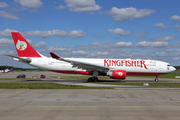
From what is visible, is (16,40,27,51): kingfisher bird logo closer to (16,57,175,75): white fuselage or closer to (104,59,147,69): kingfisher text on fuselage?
(16,57,175,75): white fuselage

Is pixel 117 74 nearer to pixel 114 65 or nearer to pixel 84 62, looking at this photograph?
pixel 114 65

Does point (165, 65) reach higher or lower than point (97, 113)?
higher

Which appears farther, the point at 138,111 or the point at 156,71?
the point at 156,71

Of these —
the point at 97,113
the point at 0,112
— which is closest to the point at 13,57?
the point at 0,112

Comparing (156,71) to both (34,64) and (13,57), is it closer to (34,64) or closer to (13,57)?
(34,64)

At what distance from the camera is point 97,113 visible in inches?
330

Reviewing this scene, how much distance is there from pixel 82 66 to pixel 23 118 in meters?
21.3

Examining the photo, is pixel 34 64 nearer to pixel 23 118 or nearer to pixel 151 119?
pixel 23 118

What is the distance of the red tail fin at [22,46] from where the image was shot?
29531 mm

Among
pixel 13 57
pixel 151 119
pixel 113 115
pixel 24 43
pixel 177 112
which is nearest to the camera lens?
pixel 151 119

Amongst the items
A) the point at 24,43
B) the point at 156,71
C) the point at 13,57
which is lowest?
the point at 156,71

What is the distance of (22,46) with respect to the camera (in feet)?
97.7

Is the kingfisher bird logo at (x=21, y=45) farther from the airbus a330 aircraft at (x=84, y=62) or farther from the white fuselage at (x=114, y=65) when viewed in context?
the white fuselage at (x=114, y=65)

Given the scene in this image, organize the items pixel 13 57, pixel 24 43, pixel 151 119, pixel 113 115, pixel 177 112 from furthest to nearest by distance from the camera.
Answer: pixel 24 43 < pixel 13 57 < pixel 177 112 < pixel 113 115 < pixel 151 119
